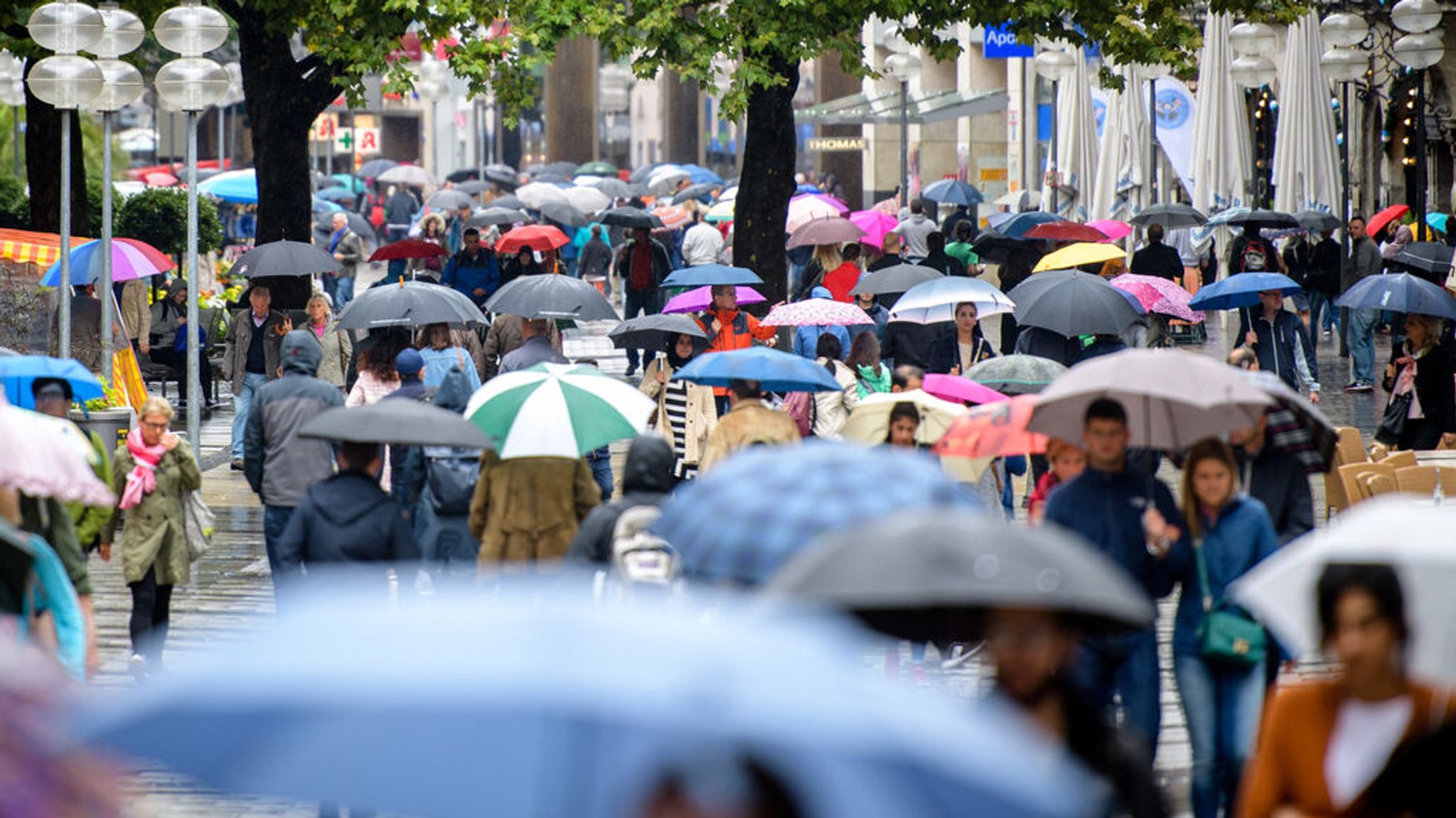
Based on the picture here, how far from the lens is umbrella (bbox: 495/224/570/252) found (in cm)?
2938

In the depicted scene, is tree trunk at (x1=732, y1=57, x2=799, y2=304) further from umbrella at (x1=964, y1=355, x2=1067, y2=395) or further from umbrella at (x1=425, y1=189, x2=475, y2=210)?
umbrella at (x1=425, y1=189, x2=475, y2=210)

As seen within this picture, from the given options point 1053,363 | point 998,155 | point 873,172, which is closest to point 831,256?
point 1053,363

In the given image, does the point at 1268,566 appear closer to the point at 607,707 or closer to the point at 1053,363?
the point at 607,707

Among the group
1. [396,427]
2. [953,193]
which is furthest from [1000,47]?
[396,427]

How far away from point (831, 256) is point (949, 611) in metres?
17.0

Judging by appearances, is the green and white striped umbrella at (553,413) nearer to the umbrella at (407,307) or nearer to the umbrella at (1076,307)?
the umbrella at (407,307)

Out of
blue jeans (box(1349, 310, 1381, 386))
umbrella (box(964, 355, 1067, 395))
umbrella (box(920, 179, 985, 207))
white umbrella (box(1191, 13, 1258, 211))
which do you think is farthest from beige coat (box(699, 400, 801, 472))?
umbrella (box(920, 179, 985, 207))

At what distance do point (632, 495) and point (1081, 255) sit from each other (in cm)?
1291

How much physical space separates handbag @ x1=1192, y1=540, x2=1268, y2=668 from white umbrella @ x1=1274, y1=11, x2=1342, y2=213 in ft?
69.0

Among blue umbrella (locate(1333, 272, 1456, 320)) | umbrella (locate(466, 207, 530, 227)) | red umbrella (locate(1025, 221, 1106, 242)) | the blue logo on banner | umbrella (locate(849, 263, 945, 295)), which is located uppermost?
the blue logo on banner

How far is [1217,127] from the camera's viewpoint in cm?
2936

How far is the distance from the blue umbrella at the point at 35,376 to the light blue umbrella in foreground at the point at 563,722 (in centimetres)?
747

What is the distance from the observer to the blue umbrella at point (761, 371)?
40.7 feet

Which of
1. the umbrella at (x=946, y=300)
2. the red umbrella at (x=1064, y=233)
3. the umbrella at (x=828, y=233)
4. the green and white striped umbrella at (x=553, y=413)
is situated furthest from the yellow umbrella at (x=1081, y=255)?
the green and white striped umbrella at (x=553, y=413)
